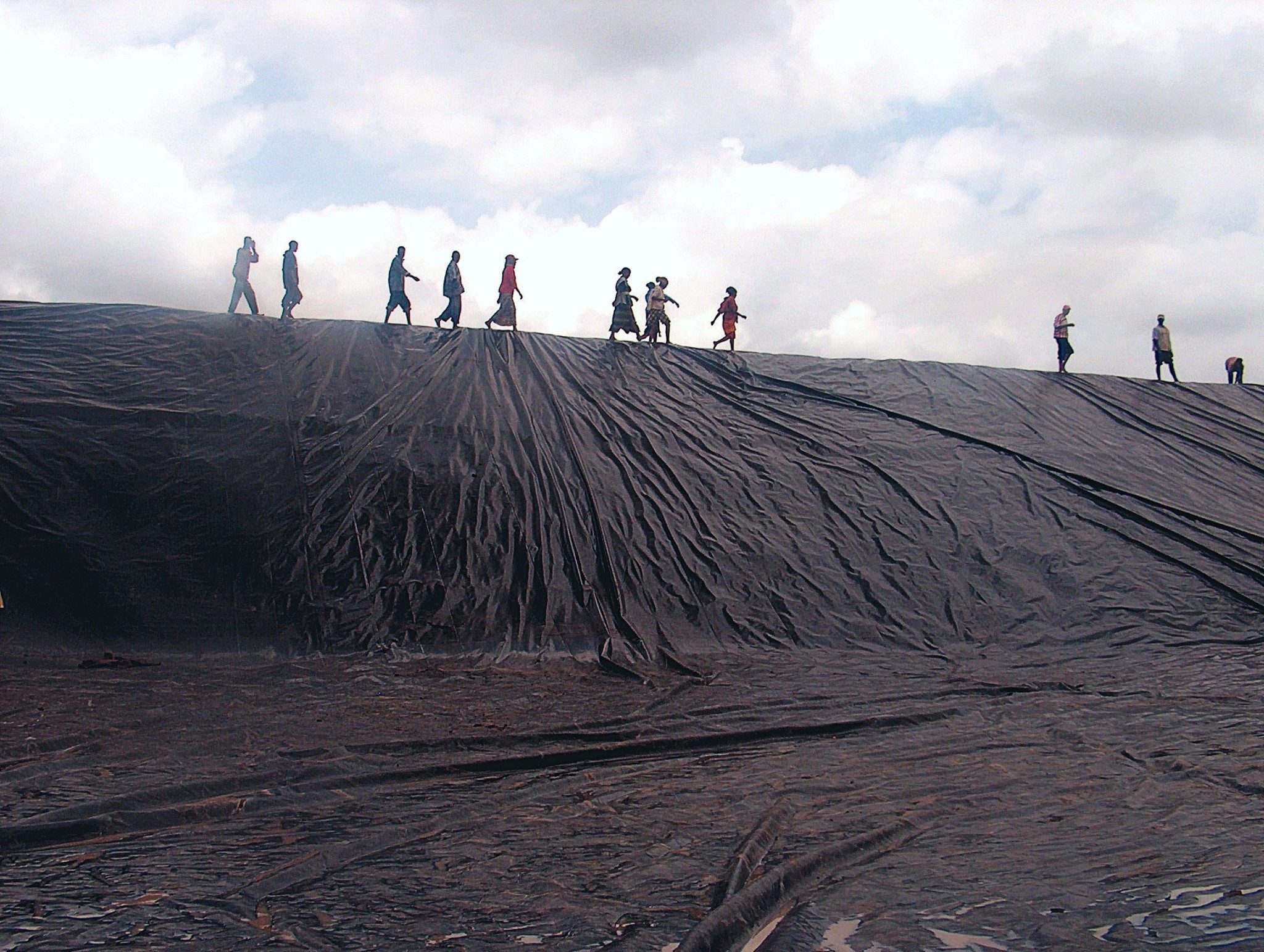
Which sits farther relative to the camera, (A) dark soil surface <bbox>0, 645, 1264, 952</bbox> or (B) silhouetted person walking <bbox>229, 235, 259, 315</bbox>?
(B) silhouetted person walking <bbox>229, 235, 259, 315</bbox>

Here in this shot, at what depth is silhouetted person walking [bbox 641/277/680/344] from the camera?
458 inches

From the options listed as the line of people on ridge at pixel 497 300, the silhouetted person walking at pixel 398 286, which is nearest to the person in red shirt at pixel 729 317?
the line of people on ridge at pixel 497 300

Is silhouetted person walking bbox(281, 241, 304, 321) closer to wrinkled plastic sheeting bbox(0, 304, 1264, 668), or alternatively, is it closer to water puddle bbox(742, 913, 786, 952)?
wrinkled plastic sheeting bbox(0, 304, 1264, 668)

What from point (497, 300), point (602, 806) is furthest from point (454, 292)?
point (602, 806)

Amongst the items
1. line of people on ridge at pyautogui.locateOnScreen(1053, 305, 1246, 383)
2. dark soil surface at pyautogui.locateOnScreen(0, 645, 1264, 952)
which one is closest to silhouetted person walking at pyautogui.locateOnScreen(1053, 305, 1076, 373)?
line of people on ridge at pyautogui.locateOnScreen(1053, 305, 1246, 383)

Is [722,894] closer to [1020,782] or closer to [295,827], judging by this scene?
[295,827]

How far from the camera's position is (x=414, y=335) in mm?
10516

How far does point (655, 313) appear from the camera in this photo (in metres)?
11.6

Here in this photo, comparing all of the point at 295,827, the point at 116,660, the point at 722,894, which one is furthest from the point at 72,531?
the point at 722,894

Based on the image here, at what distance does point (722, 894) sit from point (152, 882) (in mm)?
1877

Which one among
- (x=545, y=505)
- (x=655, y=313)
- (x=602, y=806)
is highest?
(x=655, y=313)

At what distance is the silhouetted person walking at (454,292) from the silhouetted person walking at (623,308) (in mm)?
1774

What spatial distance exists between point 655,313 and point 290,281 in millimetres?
4138

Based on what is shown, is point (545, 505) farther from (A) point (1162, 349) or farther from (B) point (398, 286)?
(A) point (1162, 349)
